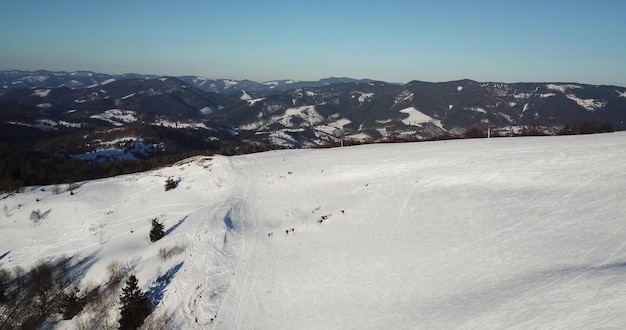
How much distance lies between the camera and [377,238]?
2412cm

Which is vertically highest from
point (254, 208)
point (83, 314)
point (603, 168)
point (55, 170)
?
point (603, 168)

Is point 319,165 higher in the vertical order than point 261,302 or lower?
higher

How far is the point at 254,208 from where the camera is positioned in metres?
33.2

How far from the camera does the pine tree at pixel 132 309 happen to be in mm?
20047

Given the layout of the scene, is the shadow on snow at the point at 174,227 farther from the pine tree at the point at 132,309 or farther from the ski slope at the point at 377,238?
the pine tree at the point at 132,309

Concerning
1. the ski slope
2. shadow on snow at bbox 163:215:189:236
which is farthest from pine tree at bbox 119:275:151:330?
shadow on snow at bbox 163:215:189:236

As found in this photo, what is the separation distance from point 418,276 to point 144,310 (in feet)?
50.3

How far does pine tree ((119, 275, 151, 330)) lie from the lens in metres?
20.0

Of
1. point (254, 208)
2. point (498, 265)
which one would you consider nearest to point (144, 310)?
point (254, 208)

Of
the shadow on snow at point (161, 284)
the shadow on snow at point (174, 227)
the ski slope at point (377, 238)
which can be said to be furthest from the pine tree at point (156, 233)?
the shadow on snow at point (161, 284)

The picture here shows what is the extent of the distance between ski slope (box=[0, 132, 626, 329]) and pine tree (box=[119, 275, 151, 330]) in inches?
33.5

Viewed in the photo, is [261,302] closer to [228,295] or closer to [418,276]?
[228,295]

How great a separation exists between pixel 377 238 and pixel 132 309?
15.1m

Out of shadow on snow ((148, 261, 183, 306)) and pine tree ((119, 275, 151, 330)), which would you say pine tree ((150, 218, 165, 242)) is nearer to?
shadow on snow ((148, 261, 183, 306))
